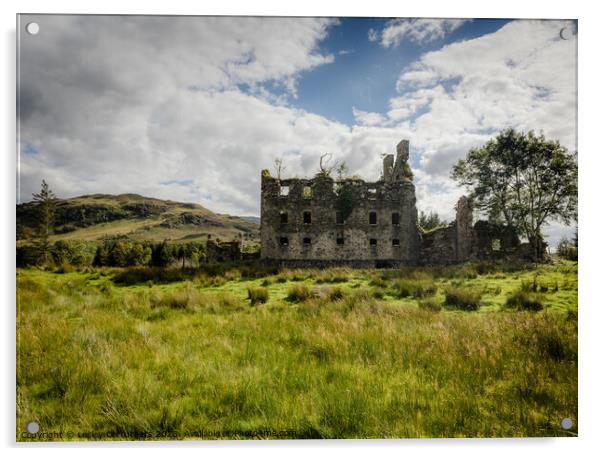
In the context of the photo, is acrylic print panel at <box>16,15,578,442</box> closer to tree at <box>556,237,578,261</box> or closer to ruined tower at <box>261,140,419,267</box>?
tree at <box>556,237,578,261</box>

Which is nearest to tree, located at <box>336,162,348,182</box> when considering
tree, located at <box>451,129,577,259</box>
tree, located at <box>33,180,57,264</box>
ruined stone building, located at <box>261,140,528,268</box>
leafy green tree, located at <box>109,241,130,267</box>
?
ruined stone building, located at <box>261,140,528,268</box>

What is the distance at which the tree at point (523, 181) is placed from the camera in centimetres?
545

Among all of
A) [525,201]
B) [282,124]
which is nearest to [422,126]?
[282,124]

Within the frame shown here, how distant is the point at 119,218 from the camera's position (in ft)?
19.3

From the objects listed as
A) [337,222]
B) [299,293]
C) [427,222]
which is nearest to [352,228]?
[337,222]

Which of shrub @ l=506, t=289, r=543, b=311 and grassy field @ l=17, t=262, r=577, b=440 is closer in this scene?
grassy field @ l=17, t=262, r=577, b=440

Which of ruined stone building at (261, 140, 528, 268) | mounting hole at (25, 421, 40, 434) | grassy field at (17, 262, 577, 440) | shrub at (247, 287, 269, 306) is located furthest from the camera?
ruined stone building at (261, 140, 528, 268)

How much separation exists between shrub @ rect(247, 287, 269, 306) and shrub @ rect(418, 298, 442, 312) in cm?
309

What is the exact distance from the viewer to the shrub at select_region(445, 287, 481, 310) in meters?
5.68

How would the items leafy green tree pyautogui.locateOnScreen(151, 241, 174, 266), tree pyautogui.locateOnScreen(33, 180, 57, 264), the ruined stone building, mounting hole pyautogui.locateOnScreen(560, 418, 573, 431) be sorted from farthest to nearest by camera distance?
1. the ruined stone building
2. leafy green tree pyautogui.locateOnScreen(151, 241, 174, 266)
3. tree pyautogui.locateOnScreen(33, 180, 57, 264)
4. mounting hole pyautogui.locateOnScreen(560, 418, 573, 431)

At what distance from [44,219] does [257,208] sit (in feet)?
12.0

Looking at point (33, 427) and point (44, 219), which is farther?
point (44, 219)

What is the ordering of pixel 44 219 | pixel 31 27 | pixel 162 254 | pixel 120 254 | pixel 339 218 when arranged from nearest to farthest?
pixel 31 27 → pixel 44 219 → pixel 120 254 → pixel 162 254 → pixel 339 218

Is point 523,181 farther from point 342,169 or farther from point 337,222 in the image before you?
point 337,222
